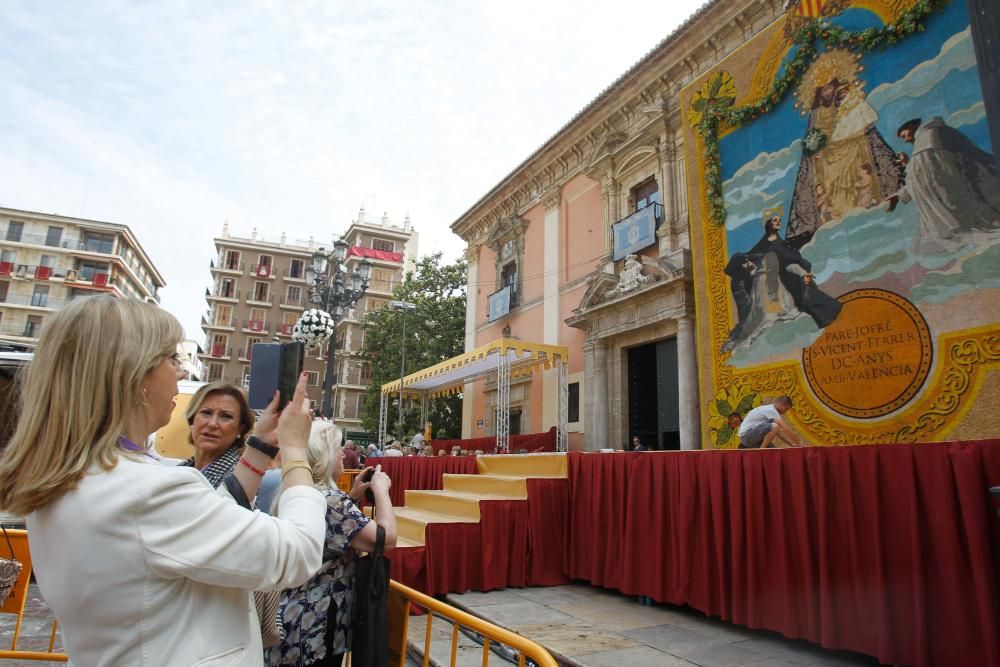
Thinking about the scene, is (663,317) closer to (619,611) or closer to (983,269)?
(983,269)

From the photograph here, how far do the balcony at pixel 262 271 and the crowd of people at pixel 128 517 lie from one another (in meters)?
50.5

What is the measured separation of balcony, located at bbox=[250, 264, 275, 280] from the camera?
157 ft

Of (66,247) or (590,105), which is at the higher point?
(66,247)

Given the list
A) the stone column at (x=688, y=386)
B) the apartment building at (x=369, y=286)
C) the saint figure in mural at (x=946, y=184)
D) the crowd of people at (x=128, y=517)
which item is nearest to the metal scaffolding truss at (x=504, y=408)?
the stone column at (x=688, y=386)

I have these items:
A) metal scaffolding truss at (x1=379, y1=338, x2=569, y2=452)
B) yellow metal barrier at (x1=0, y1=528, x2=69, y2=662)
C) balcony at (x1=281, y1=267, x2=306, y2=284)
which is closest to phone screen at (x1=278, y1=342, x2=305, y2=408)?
yellow metal barrier at (x1=0, y1=528, x2=69, y2=662)

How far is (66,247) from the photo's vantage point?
43.7 m

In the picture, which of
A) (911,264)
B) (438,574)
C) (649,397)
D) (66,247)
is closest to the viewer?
(438,574)

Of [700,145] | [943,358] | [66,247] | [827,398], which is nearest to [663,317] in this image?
[700,145]

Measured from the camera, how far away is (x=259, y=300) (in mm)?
47688

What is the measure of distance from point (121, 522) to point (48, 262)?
53.6 metres

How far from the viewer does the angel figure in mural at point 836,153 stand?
7.39m

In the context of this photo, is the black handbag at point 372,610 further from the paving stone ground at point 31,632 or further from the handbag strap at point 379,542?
the paving stone ground at point 31,632

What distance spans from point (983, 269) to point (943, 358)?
102cm

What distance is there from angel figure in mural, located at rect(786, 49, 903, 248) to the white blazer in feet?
27.4
